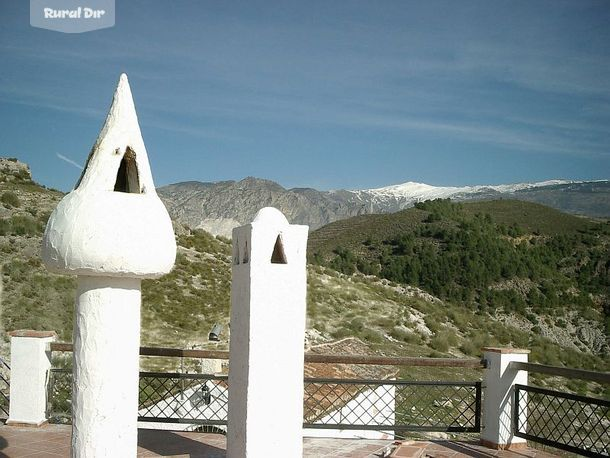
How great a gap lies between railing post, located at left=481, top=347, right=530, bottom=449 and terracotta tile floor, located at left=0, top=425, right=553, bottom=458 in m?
0.14

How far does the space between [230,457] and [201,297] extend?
1976 centimetres

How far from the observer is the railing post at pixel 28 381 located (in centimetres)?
776

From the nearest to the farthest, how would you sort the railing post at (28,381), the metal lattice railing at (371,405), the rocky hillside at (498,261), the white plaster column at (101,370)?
1. the white plaster column at (101,370)
2. the metal lattice railing at (371,405)
3. the railing post at (28,381)
4. the rocky hillside at (498,261)

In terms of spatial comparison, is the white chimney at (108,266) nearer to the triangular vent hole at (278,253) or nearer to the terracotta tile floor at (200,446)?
the triangular vent hole at (278,253)

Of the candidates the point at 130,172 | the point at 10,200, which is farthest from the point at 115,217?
the point at 10,200

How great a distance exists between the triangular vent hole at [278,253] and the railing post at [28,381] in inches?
141

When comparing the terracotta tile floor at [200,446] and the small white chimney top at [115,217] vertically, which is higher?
the small white chimney top at [115,217]

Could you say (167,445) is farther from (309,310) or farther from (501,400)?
(309,310)

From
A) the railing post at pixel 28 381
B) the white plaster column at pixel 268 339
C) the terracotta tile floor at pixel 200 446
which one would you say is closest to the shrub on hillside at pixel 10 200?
the railing post at pixel 28 381

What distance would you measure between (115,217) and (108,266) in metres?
0.37

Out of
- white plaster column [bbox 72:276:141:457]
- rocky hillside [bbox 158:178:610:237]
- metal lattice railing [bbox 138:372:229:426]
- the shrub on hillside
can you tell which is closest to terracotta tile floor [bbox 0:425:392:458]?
metal lattice railing [bbox 138:372:229:426]

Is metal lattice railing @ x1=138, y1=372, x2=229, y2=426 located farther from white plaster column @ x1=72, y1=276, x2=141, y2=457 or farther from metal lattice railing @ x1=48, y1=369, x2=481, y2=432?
white plaster column @ x1=72, y1=276, x2=141, y2=457

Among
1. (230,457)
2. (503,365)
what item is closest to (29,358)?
(230,457)

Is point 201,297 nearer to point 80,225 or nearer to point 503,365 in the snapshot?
point 503,365
